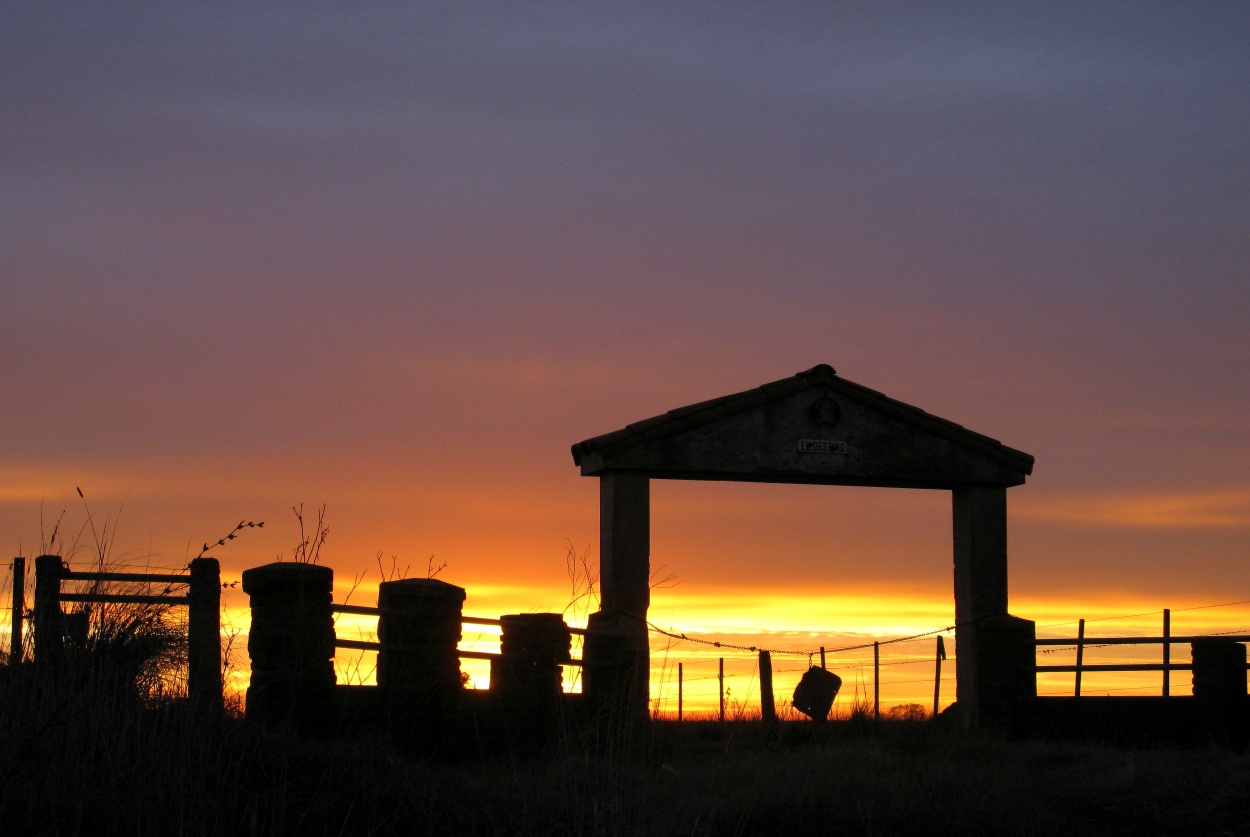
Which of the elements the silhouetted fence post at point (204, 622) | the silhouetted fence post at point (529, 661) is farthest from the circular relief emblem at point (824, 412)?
the silhouetted fence post at point (204, 622)

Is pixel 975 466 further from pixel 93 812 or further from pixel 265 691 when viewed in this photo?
pixel 93 812

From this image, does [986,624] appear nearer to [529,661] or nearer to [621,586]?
[621,586]

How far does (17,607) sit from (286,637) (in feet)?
7.03

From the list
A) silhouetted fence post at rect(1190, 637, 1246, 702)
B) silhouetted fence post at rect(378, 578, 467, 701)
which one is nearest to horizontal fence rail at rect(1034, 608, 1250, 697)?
silhouetted fence post at rect(1190, 637, 1246, 702)

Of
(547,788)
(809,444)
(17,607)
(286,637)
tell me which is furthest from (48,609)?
(809,444)

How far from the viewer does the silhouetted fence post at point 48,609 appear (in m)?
8.56

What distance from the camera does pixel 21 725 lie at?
24.8 ft

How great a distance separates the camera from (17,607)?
10023 millimetres

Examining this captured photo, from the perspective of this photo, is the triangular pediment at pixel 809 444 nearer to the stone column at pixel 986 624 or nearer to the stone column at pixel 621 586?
the stone column at pixel 621 586

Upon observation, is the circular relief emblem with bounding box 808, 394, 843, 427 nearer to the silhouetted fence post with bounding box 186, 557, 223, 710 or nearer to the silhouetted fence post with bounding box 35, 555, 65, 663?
the silhouetted fence post with bounding box 186, 557, 223, 710

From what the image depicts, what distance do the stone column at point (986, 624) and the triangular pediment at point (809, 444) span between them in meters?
0.45

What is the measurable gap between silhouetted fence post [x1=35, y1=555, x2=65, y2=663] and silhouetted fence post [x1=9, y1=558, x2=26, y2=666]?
143mm

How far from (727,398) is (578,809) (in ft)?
27.1

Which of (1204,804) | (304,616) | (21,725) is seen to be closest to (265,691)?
(304,616)
